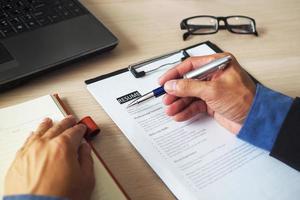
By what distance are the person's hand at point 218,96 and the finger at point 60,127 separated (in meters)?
0.16

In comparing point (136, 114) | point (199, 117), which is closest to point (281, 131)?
point (199, 117)

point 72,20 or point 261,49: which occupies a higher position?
point 72,20

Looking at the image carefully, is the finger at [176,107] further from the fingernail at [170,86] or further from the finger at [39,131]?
the finger at [39,131]

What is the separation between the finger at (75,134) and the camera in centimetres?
53

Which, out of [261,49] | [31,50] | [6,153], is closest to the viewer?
[6,153]

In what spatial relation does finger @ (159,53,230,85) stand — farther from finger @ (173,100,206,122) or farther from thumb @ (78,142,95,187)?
thumb @ (78,142,95,187)

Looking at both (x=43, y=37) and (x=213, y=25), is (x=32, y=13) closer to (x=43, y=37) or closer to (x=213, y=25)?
(x=43, y=37)

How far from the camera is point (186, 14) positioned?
91cm

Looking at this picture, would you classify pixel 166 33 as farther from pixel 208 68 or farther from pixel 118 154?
pixel 118 154

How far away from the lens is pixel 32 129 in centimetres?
59

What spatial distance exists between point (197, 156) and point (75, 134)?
0.19 meters

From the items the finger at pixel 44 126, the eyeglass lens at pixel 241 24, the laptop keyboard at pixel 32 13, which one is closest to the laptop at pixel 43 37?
the laptop keyboard at pixel 32 13

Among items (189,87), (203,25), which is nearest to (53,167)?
(189,87)

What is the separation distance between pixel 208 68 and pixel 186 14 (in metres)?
0.32
